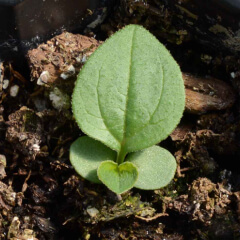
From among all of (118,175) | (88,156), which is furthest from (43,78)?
(118,175)

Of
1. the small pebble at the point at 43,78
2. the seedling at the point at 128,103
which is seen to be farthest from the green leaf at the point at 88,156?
the small pebble at the point at 43,78

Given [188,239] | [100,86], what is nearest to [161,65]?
[100,86]

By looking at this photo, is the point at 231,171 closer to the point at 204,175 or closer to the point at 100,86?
the point at 204,175

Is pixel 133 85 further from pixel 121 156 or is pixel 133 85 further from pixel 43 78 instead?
Answer: pixel 43 78

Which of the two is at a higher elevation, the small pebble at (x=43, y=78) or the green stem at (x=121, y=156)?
the small pebble at (x=43, y=78)

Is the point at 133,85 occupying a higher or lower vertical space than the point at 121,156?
higher

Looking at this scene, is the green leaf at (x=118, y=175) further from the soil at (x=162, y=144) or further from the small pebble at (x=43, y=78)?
the small pebble at (x=43, y=78)
